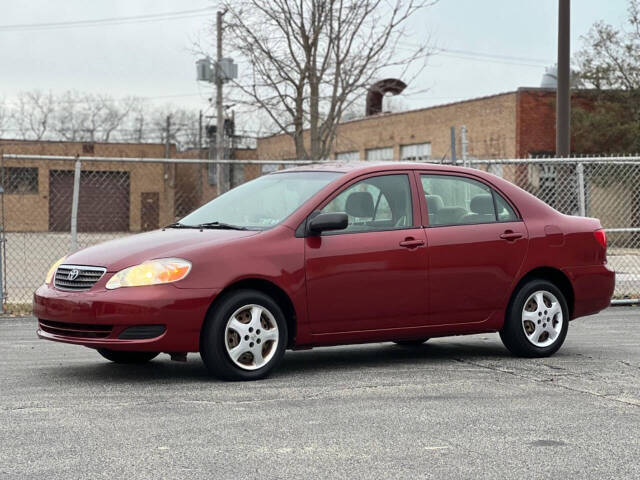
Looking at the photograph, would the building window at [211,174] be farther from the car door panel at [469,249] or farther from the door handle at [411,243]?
the door handle at [411,243]

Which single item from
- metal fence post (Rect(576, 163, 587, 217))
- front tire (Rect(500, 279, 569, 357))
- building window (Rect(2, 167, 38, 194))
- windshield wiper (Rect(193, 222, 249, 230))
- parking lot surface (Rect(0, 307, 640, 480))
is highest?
building window (Rect(2, 167, 38, 194))

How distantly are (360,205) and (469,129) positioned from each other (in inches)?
1161

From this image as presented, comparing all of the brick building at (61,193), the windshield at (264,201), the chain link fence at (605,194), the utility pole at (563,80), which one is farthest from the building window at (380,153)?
the windshield at (264,201)

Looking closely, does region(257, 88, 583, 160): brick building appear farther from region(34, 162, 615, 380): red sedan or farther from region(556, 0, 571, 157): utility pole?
region(34, 162, 615, 380): red sedan

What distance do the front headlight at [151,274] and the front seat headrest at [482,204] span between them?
263 centimetres

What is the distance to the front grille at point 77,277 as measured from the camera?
7.38 metres

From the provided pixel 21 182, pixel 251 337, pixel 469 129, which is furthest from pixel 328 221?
pixel 21 182

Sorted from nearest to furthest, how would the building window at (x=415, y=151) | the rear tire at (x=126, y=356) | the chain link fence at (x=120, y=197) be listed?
the rear tire at (x=126, y=356) → the chain link fence at (x=120, y=197) → the building window at (x=415, y=151)

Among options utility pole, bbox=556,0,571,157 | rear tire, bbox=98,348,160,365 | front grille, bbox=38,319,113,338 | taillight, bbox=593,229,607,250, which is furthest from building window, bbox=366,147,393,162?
front grille, bbox=38,319,113,338

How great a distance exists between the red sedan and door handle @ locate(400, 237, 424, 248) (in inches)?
0.4

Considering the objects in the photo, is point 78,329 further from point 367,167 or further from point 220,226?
point 367,167

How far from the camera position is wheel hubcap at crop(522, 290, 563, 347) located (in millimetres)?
8820

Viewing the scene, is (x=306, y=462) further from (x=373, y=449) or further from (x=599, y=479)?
(x=599, y=479)

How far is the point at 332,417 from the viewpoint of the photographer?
6277 mm
